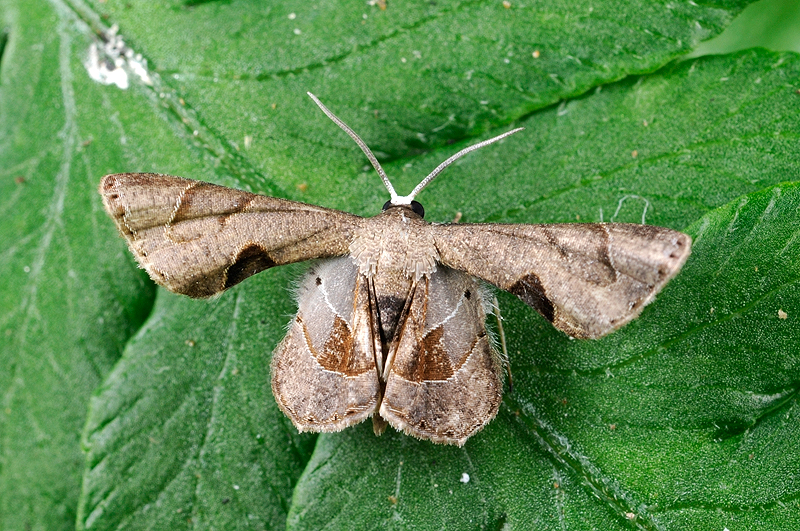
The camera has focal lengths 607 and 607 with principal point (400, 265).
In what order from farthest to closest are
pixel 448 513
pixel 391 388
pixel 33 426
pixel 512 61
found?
pixel 33 426, pixel 512 61, pixel 448 513, pixel 391 388

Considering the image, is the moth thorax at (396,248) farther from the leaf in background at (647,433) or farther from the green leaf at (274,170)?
the leaf in background at (647,433)

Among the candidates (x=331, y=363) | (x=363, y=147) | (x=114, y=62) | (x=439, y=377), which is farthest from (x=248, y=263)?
(x=114, y=62)

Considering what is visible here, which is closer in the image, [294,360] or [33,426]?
[294,360]

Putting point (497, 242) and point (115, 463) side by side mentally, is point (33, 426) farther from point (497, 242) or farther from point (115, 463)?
point (497, 242)

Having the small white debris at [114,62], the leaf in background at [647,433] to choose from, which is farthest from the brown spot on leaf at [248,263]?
the small white debris at [114,62]

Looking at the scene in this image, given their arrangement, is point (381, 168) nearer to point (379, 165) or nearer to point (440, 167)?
point (379, 165)

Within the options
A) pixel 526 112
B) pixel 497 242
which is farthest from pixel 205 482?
pixel 526 112

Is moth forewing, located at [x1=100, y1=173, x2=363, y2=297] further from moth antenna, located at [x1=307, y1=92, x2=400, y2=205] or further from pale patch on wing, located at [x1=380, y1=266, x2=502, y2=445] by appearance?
pale patch on wing, located at [x1=380, y1=266, x2=502, y2=445]
